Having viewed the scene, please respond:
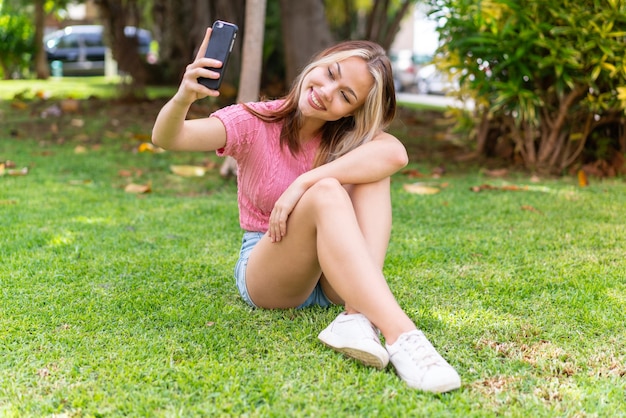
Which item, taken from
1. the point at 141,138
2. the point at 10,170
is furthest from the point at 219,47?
the point at 141,138

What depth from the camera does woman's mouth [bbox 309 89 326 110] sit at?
2.41 m

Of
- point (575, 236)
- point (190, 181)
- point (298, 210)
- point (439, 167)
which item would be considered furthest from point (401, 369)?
point (439, 167)

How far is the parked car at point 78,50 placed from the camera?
20.1 m

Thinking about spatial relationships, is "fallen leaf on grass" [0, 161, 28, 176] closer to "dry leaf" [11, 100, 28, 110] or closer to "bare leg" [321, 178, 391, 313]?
"dry leaf" [11, 100, 28, 110]

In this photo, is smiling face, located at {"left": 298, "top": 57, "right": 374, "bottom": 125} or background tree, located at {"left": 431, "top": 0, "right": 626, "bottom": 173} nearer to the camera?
smiling face, located at {"left": 298, "top": 57, "right": 374, "bottom": 125}

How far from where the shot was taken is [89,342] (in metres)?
2.29

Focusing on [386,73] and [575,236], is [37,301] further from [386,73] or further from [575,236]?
[575,236]

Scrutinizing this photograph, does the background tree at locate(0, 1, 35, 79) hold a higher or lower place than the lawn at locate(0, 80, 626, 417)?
higher

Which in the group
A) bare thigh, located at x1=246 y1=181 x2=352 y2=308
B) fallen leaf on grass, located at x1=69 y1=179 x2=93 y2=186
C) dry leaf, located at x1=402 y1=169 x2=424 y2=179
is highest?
bare thigh, located at x1=246 y1=181 x2=352 y2=308

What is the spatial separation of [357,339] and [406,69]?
67.9 ft

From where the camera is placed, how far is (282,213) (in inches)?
90.4

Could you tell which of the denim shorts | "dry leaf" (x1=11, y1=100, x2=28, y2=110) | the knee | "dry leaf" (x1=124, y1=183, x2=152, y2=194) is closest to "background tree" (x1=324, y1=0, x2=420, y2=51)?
"dry leaf" (x1=11, y1=100, x2=28, y2=110)

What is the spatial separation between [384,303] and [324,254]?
0.24 m

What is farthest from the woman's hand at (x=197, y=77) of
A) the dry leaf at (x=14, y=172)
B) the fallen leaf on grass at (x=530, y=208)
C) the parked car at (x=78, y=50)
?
the parked car at (x=78, y=50)
